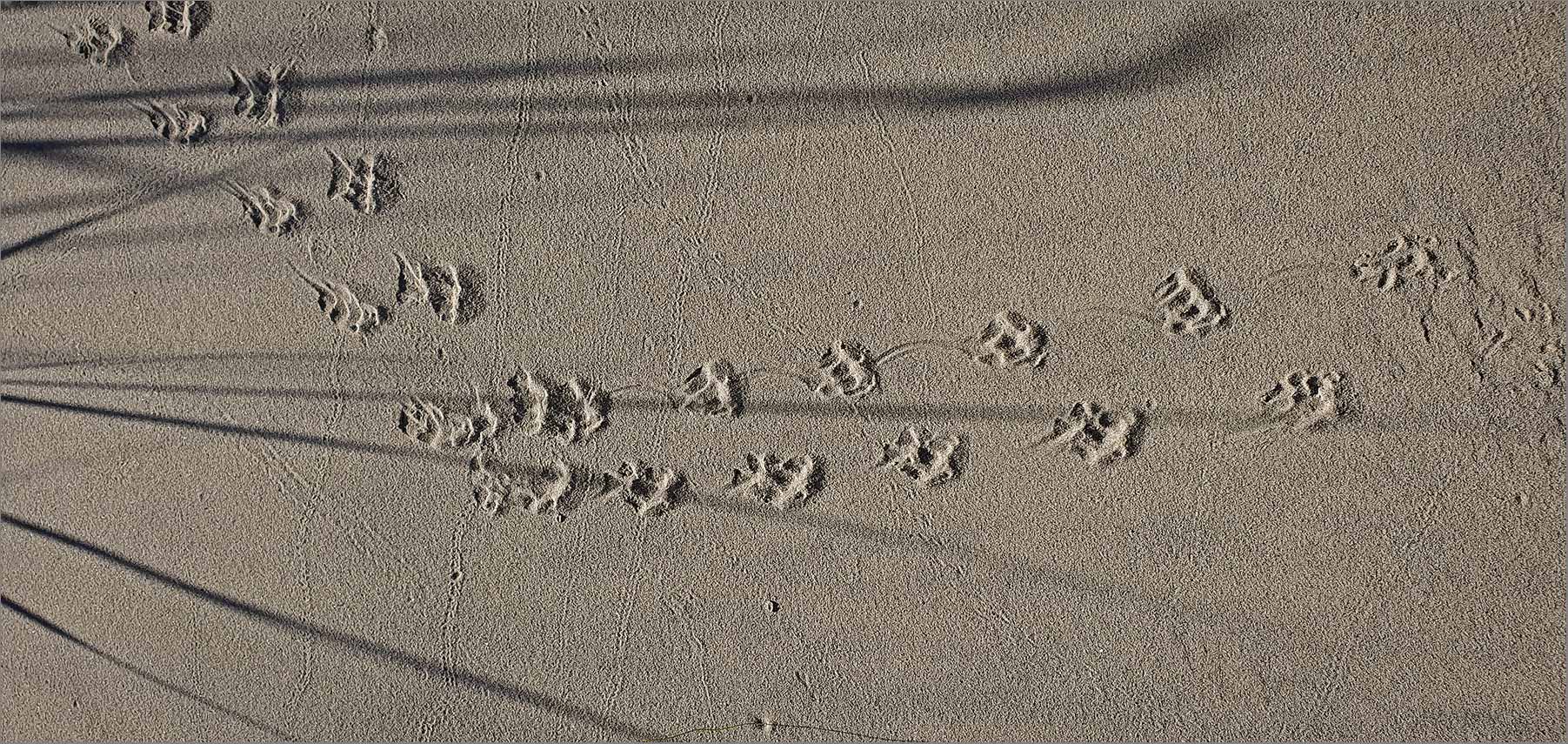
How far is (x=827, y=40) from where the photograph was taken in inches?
87.7

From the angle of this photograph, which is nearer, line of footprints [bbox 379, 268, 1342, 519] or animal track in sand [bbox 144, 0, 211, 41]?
line of footprints [bbox 379, 268, 1342, 519]

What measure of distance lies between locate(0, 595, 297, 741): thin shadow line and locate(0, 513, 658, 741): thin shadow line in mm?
221

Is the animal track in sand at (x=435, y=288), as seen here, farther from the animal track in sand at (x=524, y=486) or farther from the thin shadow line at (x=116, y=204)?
the thin shadow line at (x=116, y=204)

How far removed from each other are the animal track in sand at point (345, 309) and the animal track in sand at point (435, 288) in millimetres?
89

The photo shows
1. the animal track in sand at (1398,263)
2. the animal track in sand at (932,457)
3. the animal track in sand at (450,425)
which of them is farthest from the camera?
the animal track in sand at (450,425)

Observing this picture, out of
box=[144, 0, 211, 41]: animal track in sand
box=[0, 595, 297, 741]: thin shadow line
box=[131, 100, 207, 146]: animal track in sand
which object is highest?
box=[144, 0, 211, 41]: animal track in sand

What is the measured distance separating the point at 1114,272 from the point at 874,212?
0.62 m

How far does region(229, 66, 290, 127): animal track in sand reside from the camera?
7.72 feet

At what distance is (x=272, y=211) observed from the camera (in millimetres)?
2344

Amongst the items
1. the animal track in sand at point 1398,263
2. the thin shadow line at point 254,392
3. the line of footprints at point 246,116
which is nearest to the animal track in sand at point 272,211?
the line of footprints at point 246,116

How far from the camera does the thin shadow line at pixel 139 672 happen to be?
92.8 inches

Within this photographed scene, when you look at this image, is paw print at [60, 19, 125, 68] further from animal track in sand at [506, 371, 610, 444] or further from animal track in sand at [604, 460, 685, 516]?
animal track in sand at [604, 460, 685, 516]

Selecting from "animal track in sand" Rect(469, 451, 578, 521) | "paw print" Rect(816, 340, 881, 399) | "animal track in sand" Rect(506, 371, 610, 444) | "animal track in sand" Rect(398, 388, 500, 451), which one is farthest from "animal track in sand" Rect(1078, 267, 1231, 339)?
"animal track in sand" Rect(398, 388, 500, 451)

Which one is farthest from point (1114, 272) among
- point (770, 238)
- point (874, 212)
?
point (770, 238)
